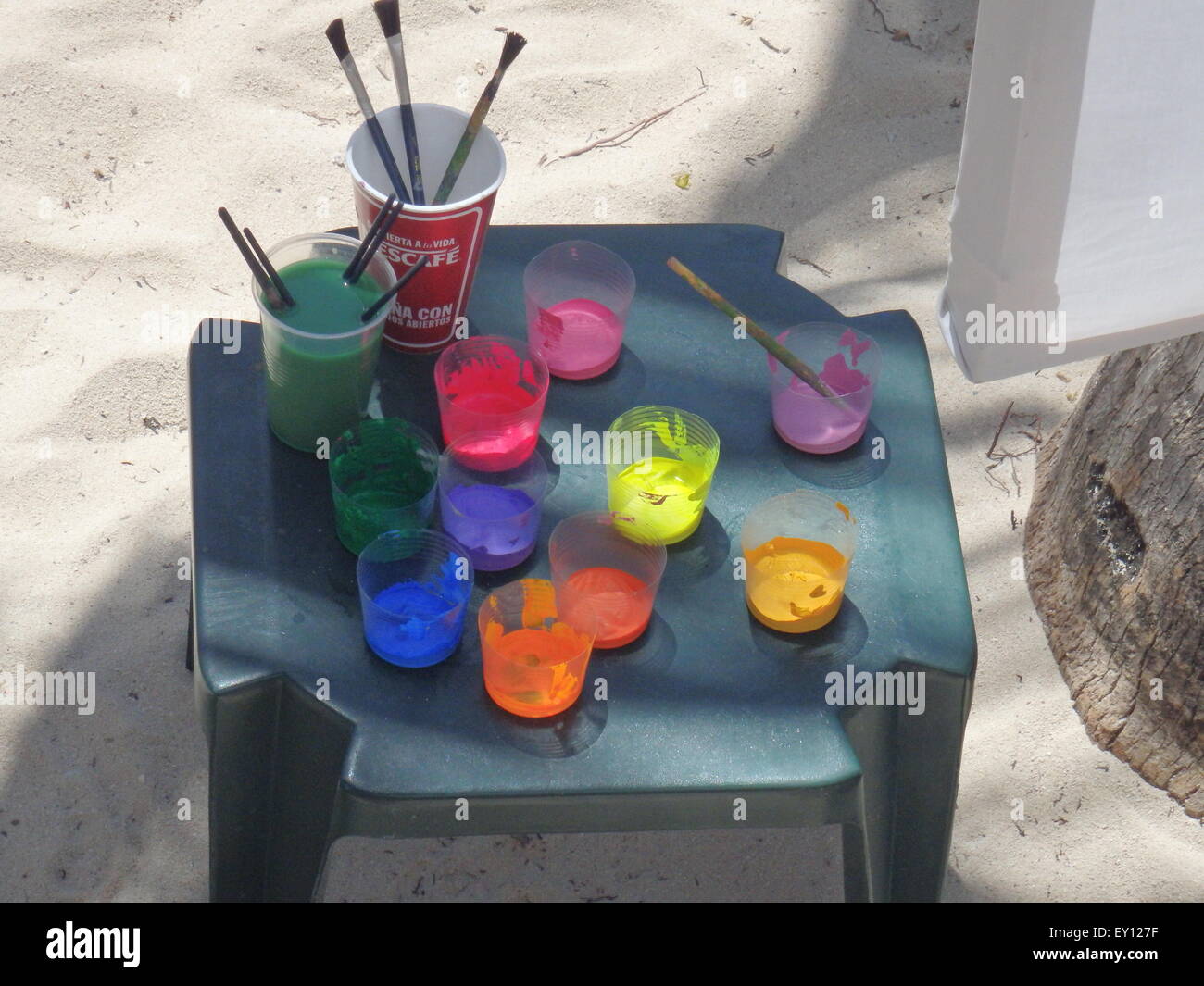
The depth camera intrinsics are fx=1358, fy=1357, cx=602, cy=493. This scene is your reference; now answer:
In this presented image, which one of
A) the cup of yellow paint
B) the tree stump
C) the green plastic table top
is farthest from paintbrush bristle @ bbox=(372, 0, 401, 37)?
the tree stump

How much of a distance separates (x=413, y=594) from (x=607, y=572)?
18cm

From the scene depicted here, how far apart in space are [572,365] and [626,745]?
1.48 ft

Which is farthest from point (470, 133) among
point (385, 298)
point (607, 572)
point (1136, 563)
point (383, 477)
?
point (1136, 563)

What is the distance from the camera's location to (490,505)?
1.33 m

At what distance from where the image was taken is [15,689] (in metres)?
1.75

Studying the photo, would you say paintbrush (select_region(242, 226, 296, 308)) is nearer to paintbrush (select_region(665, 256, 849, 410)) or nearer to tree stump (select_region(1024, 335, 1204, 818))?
paintbrush (select_region(665, 256, 849, 410))

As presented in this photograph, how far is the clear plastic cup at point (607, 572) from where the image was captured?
1220mm

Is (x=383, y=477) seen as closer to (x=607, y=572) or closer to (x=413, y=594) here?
(x=413, y=594)

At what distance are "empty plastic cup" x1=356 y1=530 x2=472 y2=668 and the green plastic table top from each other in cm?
2

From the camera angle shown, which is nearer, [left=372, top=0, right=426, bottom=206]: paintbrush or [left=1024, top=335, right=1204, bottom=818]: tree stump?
[left=372, top=0, right=426, bottom=206]: paintbrush

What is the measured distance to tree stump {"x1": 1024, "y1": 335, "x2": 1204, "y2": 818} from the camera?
1596 millimetres
